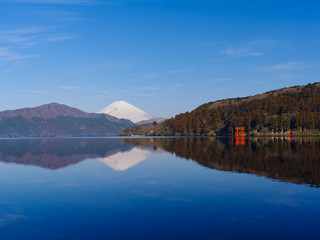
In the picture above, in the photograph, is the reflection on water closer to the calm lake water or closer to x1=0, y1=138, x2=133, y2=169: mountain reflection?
x1=0, y1=138, x2=133, y2=169: mountain reflection

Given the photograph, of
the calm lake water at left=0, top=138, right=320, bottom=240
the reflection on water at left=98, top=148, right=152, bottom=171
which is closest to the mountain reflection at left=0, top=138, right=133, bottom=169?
the reflection on water at left=98, top=148, right=152, bottom=171

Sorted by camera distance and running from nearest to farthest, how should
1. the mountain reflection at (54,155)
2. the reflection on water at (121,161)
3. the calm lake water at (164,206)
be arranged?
1. the calm lake water at (164,206)
2. the reflection on water at (121,161)
3. the mountain reflection at (54,155)

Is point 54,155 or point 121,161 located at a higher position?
point 54,155

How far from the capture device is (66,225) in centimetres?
1934

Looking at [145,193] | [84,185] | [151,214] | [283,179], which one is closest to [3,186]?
[84,185]

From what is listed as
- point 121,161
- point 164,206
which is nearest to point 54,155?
point 121,161

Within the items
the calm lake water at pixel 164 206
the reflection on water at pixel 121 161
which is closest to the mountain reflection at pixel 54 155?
the reflection on water at pixel 121 161

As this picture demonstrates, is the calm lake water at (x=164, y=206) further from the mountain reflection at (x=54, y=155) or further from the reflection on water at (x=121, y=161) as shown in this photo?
the mountain reflection at (x=54, y=155)

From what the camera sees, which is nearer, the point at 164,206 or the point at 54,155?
the point at 164,206

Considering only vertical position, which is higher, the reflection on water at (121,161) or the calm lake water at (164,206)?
the calm lake water at (164,206)

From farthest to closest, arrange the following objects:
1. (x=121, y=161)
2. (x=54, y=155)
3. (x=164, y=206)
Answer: (x=54, y=155)
(x=121, y=161)
(x=164, y=206)

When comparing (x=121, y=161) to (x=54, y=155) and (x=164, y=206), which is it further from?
(x=164, y=206)

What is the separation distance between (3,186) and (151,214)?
22.1 m

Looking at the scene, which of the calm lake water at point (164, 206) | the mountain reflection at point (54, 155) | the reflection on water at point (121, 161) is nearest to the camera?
the calm lake water at point (164, 206)
